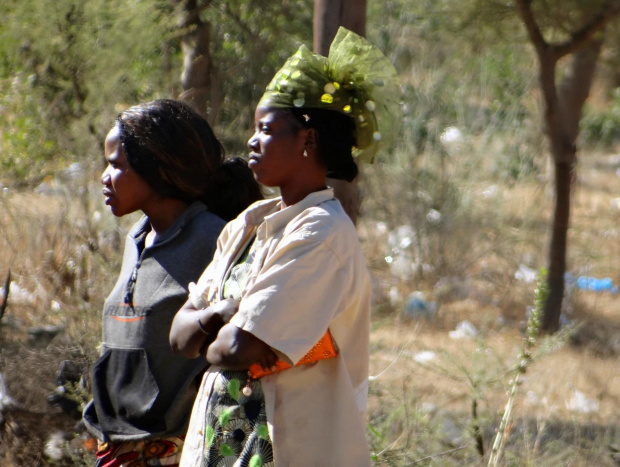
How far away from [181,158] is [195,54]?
10.8 feet

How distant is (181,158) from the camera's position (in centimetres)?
247

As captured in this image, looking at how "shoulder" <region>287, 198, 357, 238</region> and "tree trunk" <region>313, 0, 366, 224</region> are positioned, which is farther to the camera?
Result: "tree trunk" <region>313, 0, 366, 224</region>

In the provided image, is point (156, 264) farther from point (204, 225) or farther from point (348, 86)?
point (348, 86)

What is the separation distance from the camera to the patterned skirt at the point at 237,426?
194 cm

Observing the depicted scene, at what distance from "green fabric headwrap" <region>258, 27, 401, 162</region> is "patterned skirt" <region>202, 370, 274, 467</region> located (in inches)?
27.4

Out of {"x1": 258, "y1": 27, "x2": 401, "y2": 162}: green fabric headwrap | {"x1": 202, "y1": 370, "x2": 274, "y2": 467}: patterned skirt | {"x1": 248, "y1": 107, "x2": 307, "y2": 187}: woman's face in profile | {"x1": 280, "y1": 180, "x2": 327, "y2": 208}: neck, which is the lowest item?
{"x1": 202, "y1": 370, "x2": 274, "y2": 467}: patterned skirt

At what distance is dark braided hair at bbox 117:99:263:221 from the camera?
2.45 meters

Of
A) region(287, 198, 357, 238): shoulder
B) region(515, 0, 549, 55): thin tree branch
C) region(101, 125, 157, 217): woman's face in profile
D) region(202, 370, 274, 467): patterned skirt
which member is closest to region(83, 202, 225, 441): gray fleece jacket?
region(101, 125, 157, 217): woman's face in profile

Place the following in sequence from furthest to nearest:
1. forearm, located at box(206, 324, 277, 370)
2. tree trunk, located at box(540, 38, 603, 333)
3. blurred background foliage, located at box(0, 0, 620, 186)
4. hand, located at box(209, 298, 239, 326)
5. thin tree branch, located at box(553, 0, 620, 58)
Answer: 1. tree trunk, located at box(540, 38, 603, 333)
2. thin tree branch, located at box(553, 0, 620, 58)
3. blurred background foliage, located at box(0, 0, 620, 186)
4. hand, located at box(209, 298, 239, 326)
5. forearm, located at box(206, 324, 277, 370)

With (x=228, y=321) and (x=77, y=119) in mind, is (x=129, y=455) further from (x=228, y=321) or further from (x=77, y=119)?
(x=77, y=119)

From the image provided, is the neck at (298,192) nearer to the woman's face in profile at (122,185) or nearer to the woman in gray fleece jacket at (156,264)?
the woman in gray fleece jacket at (156,264)

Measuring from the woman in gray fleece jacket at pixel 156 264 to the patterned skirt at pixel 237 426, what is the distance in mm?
343

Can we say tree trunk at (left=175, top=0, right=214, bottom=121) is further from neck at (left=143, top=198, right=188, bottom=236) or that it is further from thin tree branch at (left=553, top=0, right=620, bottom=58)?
neck at (left=143, top=198, right=188, bottom=236)

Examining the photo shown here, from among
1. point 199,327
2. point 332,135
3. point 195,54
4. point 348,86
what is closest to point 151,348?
point 199,327
